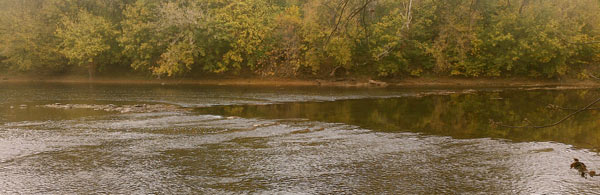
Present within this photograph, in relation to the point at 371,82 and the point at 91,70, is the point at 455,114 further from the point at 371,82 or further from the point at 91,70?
the point at 91,70

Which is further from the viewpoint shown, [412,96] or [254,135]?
[412,96]

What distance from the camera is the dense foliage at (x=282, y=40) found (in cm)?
4416

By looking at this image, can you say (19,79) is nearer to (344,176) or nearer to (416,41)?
(416,41)

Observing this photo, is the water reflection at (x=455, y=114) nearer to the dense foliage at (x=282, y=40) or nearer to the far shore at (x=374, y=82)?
the dense foliage at (x=282, y=40)

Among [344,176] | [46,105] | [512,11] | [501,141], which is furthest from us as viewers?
[512,11]

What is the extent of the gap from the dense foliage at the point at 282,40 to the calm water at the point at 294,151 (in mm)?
20012

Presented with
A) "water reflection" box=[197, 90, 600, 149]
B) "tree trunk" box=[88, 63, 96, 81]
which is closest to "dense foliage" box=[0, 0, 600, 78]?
"tree trunk" box=[88, 63, 96, 81]

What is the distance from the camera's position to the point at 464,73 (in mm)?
48250

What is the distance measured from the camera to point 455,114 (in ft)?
80.9

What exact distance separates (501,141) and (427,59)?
33.6 meters

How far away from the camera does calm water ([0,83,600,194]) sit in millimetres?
11250

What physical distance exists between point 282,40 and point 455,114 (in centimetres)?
2670

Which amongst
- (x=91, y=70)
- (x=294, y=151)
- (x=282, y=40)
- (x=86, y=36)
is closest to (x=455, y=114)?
(x=294, y=151)

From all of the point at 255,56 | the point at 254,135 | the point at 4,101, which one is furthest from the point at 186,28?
the point at 254,135
